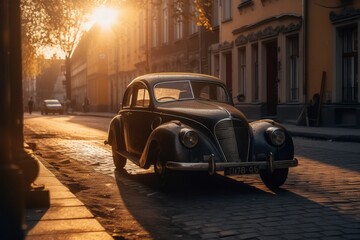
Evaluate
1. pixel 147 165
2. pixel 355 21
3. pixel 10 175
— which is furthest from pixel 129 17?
pixel 10 175

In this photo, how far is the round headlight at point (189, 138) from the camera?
6789 millimetres

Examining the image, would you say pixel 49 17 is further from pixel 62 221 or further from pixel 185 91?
pixel 62 221

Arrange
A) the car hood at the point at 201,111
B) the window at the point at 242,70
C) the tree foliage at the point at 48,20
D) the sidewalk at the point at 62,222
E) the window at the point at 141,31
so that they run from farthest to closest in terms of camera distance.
A: the window at the point at 141,31 < the window at the point at 242,70 < the tree foliage at the point at 48,20 < the car hood at the point at 201,111 < the sidewalk at the point at 62,222

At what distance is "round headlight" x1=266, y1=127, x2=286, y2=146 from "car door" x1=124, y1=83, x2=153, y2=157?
1817 mm

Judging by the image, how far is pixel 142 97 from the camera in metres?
8.91

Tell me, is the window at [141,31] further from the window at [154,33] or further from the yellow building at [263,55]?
the yellow building at [263,55]

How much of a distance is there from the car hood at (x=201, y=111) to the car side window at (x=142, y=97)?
0.59 meters

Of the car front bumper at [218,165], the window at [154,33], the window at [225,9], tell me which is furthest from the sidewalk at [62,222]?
the window at [154,33]

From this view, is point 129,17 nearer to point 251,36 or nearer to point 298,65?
point 251,36

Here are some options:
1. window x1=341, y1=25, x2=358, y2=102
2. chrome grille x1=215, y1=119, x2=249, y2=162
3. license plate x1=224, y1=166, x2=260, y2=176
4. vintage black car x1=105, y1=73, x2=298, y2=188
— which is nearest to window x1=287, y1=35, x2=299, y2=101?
window x1=341, y1=25, x2=358, y2=102

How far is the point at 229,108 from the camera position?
24.6 ft

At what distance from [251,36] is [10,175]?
23704 millimetres

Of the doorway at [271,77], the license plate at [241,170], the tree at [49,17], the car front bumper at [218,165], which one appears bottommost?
the license plate at [241,170]

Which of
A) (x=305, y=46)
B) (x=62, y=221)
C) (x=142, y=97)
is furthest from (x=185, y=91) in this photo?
(x=305, y=46)
